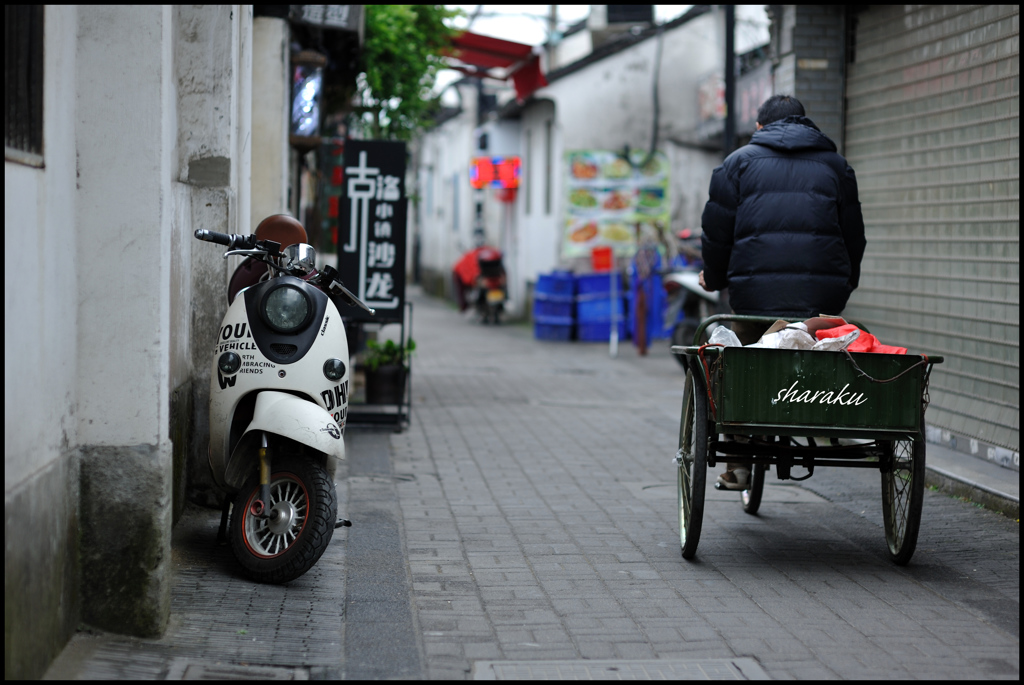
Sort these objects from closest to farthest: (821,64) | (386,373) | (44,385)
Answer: (44,385) < (386,373) < (821,64)

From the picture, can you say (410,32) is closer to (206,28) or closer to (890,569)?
(206,28)

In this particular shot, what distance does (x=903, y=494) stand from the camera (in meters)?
5.43

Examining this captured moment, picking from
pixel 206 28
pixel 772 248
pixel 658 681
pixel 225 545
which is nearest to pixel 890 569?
pixel 772 248

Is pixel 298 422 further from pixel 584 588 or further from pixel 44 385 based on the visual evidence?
pixel 584 588

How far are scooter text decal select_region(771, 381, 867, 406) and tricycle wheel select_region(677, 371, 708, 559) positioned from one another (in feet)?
1.13

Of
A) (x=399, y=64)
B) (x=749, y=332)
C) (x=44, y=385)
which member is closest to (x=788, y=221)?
(x=749, y=332)

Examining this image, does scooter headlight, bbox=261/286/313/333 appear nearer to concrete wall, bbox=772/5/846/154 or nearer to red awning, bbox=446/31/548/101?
concrete wall, bbox=772/5/846/154

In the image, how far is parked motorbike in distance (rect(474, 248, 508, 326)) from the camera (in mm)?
24234

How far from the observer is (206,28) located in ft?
19.9

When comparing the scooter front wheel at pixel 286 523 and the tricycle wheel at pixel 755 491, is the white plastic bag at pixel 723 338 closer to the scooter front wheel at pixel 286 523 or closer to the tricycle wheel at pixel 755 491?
the tricycle wheel at pixel 755 491

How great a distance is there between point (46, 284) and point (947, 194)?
6460mm

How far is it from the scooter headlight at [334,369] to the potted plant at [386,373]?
4722mm

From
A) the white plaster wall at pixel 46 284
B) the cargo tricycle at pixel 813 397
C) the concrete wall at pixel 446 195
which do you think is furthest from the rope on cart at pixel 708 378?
the concrete wall at pixel 446 195

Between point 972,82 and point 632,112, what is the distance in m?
13.5
